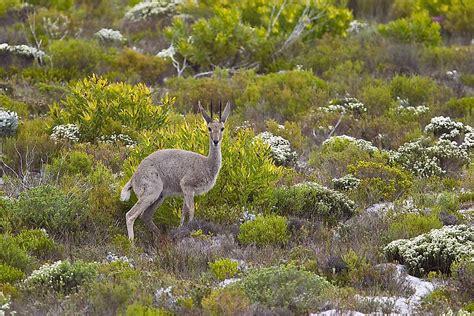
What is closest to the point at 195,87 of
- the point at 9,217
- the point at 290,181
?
the point at 290,181

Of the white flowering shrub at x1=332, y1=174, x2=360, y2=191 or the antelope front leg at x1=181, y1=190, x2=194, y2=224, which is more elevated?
the antelope front leg at x1=181, y1=190, x2=194, y2=224

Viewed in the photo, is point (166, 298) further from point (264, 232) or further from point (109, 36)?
point (109, 36)

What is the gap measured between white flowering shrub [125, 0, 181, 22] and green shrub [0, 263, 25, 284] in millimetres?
15577

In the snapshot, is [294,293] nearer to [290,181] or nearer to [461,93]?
[290,181]

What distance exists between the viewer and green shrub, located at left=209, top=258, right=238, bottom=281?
29.4ft

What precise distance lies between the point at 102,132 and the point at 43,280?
5.77 m

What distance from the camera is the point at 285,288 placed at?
806 cm

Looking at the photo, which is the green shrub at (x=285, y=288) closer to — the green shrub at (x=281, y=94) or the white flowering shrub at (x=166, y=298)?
the white flowering shrub at (x=166, y=298)

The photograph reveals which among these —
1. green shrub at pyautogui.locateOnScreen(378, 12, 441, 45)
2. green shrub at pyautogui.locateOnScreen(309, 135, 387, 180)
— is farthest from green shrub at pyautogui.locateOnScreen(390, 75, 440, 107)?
green shrub at pyautogui.locateOnScreen(309, 135, 387, 180)

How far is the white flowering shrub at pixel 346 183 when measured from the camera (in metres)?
12.4

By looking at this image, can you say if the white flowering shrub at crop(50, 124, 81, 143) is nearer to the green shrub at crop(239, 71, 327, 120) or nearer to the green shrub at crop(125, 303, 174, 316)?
the green shrub at crop(239, 71, 327, 120)

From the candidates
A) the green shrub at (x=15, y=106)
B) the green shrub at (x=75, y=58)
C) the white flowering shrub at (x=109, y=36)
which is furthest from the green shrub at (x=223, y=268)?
the white flowering shrub at (x=109, y=36)

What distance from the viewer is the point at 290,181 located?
1268cm

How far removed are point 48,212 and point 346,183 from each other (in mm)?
4263
